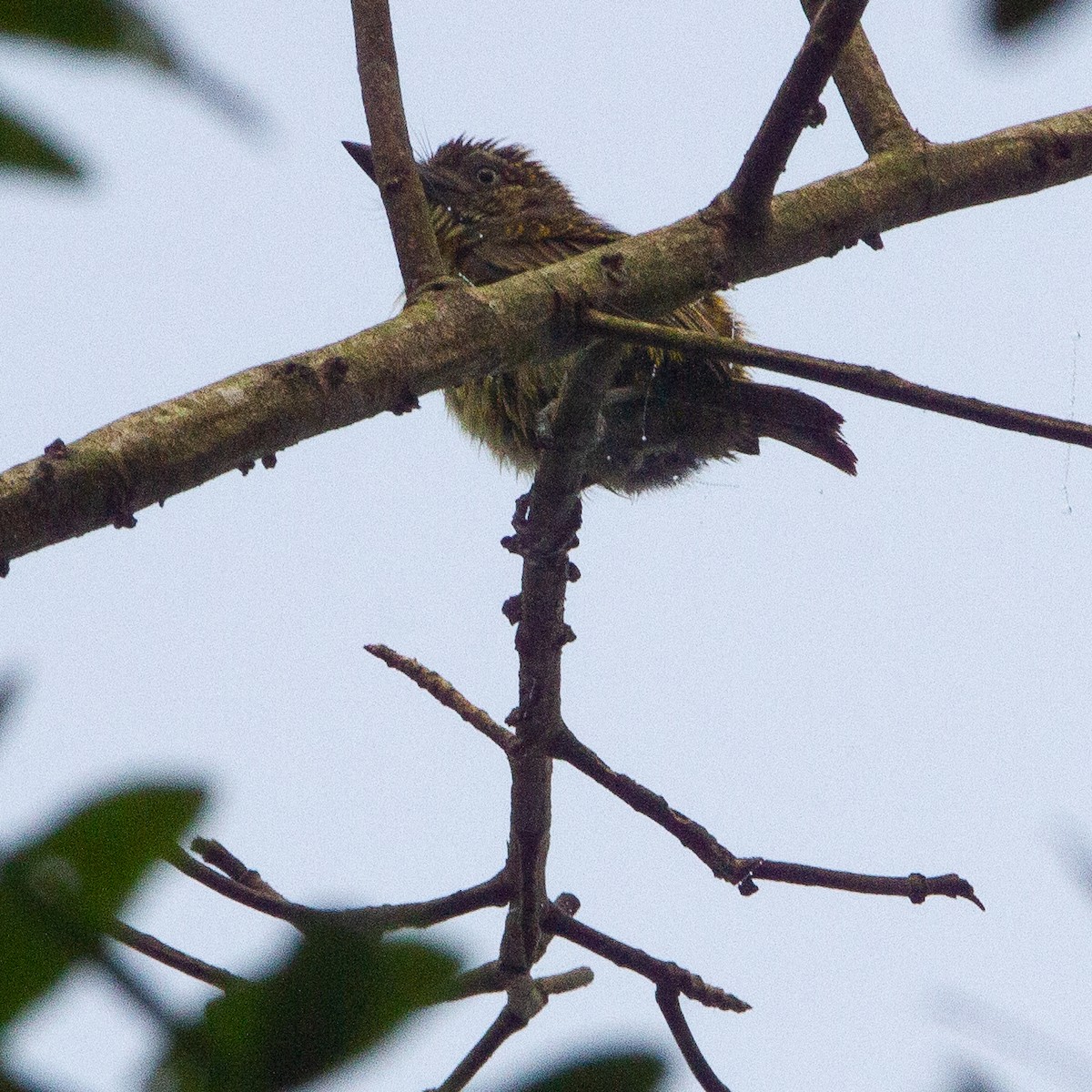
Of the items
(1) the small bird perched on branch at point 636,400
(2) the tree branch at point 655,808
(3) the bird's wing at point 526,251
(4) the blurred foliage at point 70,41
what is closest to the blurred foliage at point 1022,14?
(4) the blurred foliage at point 70,41

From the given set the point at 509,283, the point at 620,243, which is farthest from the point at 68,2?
the point at 620,243

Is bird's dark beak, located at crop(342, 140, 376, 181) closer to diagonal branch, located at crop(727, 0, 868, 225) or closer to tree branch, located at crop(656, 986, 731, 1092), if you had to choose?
diagonal branch, located at crop(727, 0, 868, 225)

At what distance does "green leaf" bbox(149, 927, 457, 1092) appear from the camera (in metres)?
0.45

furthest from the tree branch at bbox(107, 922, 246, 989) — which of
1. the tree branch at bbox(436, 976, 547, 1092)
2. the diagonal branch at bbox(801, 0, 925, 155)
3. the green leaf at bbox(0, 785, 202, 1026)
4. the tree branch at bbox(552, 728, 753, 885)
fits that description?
the diagonal branch at bbox(801, 0, 925, 155)

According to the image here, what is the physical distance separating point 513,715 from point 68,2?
243 centimetres

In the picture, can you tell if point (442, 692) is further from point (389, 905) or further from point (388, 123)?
point (388, 123)

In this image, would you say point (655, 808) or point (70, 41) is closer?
point (70, 41)

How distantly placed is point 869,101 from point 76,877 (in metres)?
2.55

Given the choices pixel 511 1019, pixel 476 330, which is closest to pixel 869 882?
pixel 511 1019

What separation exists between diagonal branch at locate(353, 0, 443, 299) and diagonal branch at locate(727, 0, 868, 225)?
54cm

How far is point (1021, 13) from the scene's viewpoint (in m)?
0.47

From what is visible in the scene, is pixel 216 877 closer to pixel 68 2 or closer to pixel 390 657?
pixel 390 657

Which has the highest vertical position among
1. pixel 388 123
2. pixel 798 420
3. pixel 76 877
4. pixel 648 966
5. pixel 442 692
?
pixel 798 420

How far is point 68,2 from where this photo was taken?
423 millimetres
